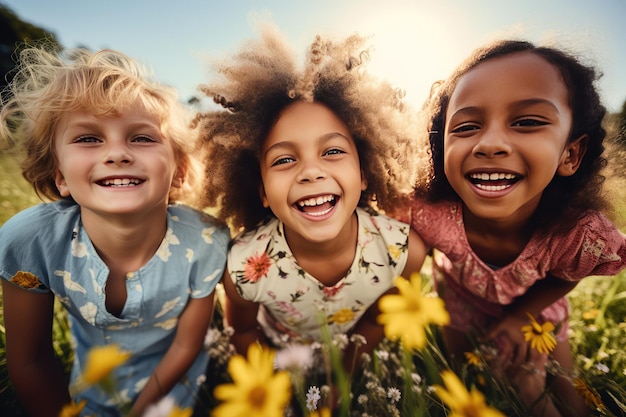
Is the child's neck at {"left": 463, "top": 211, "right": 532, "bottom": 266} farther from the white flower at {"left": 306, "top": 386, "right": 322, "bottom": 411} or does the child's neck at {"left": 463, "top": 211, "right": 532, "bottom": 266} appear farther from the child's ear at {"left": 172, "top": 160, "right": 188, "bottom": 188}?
the child's ear at {"left": 172, "top": 160, "right": 188, "bottom": 188}

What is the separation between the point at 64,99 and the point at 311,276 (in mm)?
1045

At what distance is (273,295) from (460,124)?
93cm

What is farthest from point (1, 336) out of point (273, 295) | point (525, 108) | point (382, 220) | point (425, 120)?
point (525, 108)

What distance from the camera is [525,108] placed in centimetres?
115

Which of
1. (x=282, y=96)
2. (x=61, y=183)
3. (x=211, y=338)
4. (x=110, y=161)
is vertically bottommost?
(x=211, y=338)

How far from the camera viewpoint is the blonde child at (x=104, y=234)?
47.6 inches

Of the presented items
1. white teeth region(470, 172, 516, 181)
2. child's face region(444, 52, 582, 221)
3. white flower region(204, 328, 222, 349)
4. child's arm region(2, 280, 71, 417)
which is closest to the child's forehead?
child's face region(444, 52, 582, 221)

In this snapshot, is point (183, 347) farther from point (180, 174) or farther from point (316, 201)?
point (316, 201)

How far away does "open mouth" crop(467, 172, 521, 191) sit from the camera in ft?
4.10

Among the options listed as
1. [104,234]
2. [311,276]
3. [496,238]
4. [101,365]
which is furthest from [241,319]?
[496,238]

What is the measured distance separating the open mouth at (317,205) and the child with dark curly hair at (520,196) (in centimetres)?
43

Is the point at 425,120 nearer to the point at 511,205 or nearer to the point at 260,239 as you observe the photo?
the point at 511,205

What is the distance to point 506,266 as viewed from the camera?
1485 mm

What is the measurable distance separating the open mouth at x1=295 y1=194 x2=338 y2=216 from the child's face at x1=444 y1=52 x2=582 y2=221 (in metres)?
0.45
